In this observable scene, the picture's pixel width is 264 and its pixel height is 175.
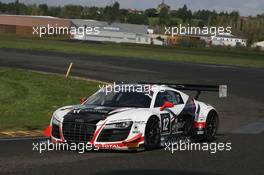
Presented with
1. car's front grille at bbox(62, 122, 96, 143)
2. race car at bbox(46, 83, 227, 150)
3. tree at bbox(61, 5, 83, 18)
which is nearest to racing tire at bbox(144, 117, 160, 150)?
race car at bbox(46, 83, 227, 150)

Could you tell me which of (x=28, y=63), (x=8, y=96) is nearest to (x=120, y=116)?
(x=8, y=96)

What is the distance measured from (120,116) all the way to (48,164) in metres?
1.96

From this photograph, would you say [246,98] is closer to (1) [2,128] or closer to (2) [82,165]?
(1) [2,128]

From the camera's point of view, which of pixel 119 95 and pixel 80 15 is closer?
pixel 119 95

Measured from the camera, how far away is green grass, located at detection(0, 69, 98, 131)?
17641 mm

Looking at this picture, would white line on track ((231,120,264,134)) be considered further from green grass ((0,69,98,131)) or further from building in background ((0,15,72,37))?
building in background ((0,15,72,37))

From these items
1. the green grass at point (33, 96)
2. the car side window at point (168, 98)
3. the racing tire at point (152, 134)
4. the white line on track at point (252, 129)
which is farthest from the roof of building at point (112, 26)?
the racing tire at point (152, 134)

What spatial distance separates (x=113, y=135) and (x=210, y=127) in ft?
11.6

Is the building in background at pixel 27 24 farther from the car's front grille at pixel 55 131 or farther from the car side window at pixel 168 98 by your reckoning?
the car's front grille at pixel 55 131

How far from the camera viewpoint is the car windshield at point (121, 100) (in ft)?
42.0

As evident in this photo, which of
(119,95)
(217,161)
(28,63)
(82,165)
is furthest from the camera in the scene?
(28,63)

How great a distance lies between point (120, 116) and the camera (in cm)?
1188

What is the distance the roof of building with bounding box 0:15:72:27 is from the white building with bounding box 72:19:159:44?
9.30 feet

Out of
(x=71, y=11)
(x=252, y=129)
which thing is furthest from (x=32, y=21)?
(x=252, y=129)
